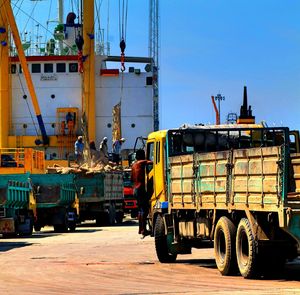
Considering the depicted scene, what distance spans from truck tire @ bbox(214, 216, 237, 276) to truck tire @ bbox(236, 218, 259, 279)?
0.24 metres

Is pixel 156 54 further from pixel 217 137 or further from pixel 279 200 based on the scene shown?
pixel 279 200

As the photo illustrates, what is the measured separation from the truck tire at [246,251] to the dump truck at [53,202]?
16.6 metres

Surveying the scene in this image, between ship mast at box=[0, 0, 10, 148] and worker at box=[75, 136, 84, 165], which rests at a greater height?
ship mast at box=[0, 0, 10, 148]

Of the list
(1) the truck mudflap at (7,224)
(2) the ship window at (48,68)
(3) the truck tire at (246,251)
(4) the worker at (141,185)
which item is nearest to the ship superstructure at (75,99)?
(2) the ship window at (48,68)

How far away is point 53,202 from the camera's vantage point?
2917cm

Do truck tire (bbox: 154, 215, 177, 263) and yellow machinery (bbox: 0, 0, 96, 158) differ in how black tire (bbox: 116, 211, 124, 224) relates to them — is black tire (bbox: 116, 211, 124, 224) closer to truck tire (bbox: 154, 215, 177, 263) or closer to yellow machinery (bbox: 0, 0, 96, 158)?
yellow machinery (bbox: 0, 0, 96, 158)

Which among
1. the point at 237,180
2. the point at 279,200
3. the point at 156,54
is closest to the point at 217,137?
the point at 237,180

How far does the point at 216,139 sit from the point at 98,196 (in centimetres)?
1793

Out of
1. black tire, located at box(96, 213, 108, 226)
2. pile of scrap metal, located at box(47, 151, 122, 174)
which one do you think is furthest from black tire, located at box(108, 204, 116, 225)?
pile of scrap metal, located at box(47, 151, 122, 174)

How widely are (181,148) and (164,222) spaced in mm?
1410

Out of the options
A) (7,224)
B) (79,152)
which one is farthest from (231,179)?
(79,152)

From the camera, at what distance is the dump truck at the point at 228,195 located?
38.4ft

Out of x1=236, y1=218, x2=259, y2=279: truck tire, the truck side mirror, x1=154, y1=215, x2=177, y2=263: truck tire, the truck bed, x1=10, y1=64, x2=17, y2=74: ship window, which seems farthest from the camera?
x1=10, y1=64, x2=17, y2=74: ship window

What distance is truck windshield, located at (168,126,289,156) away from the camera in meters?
16.1
